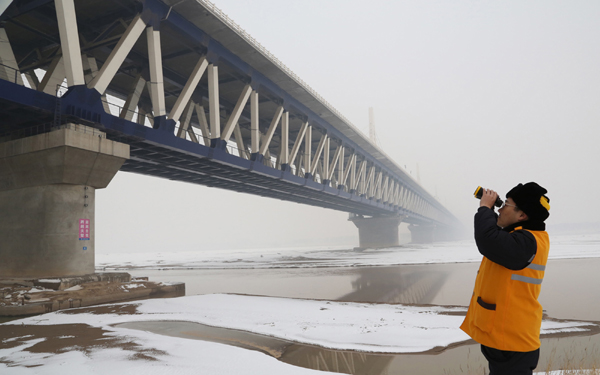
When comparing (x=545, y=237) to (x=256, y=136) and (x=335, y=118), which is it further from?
(x=335, y=118)

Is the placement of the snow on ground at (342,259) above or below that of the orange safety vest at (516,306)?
below

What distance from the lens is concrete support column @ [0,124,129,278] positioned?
45.2 ft

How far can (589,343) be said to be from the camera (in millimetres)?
6531

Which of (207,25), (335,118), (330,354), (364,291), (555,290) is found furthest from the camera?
(335,118)

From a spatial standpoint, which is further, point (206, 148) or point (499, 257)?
point (206, 148)

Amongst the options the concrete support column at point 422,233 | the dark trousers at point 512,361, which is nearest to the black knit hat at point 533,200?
the dark trousers at point 512,361

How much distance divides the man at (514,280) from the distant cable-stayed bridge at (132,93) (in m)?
14.5

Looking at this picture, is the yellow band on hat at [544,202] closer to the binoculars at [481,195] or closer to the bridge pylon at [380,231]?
the binoculars at [481,195]

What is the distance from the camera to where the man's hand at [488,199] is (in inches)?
103

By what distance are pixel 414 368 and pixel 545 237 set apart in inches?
150

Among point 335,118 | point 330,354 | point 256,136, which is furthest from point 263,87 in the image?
point 330,354

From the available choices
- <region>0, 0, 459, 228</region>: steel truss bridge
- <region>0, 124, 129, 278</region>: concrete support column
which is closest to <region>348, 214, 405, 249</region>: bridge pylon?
<region>0, 0, 459, 228</region>: steel truss bridge

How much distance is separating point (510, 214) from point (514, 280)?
1.44 feet

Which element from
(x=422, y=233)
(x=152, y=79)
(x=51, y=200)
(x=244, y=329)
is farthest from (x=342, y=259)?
(x=422, y=233)
